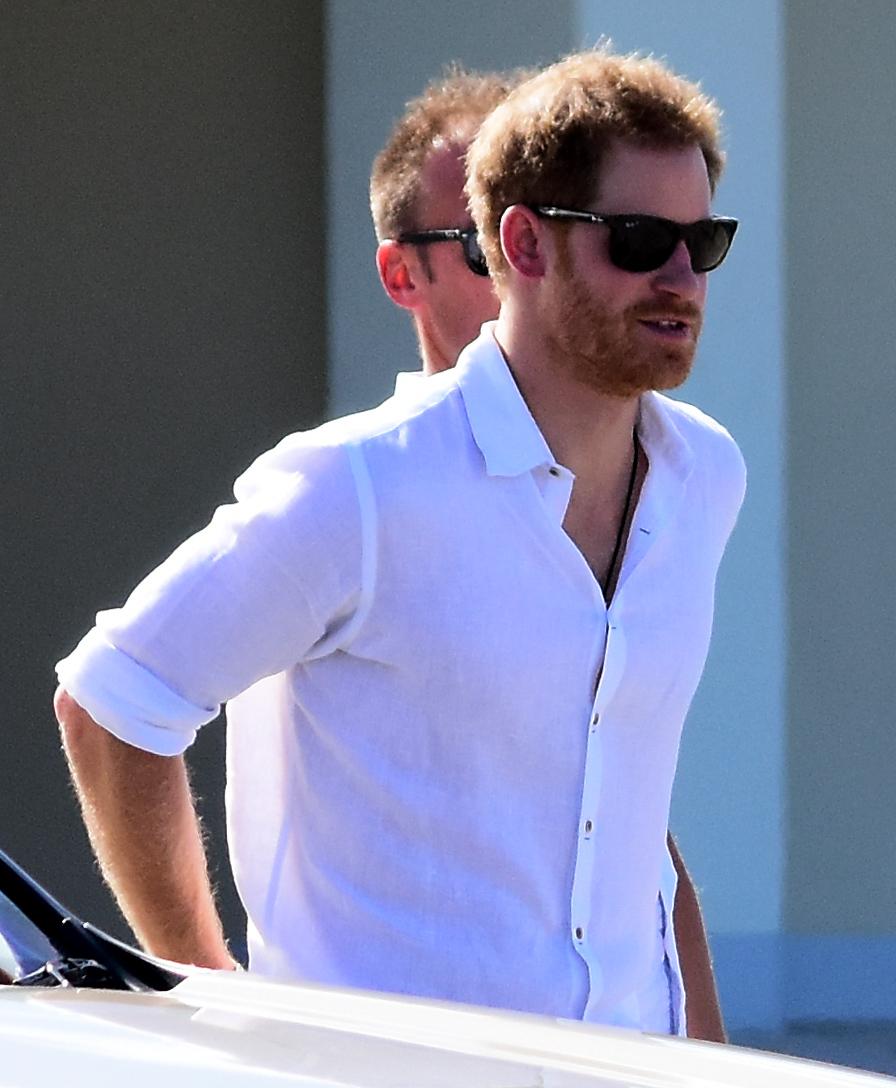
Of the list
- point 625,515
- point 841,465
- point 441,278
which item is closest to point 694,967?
point 625,515

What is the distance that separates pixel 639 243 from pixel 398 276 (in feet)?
2.41

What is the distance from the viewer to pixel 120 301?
6.14m

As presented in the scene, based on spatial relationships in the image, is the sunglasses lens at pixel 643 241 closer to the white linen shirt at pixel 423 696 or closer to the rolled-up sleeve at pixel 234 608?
the white linen shirt at pixel 423 696

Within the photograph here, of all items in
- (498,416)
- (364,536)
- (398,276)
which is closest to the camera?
(364,536)

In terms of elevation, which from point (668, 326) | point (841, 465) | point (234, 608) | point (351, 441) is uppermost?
point (668, 326)

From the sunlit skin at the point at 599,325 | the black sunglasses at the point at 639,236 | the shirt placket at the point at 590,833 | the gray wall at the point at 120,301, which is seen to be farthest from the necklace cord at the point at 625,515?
the gray wall at the point at 120,301

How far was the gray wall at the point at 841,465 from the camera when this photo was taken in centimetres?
605

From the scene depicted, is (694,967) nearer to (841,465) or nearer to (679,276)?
(679,276)

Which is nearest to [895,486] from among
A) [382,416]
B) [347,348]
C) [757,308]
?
[757,308]

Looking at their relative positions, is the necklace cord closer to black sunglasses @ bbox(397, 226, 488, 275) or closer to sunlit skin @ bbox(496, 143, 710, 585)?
sunlit skin @ bbox(496, 143, 710, 585)

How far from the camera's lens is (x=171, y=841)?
2.63 meters

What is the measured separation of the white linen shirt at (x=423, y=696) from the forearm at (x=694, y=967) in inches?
15.3

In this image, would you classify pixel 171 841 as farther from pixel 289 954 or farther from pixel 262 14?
pixel 262 14

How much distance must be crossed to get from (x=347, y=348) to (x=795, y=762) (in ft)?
5.57
